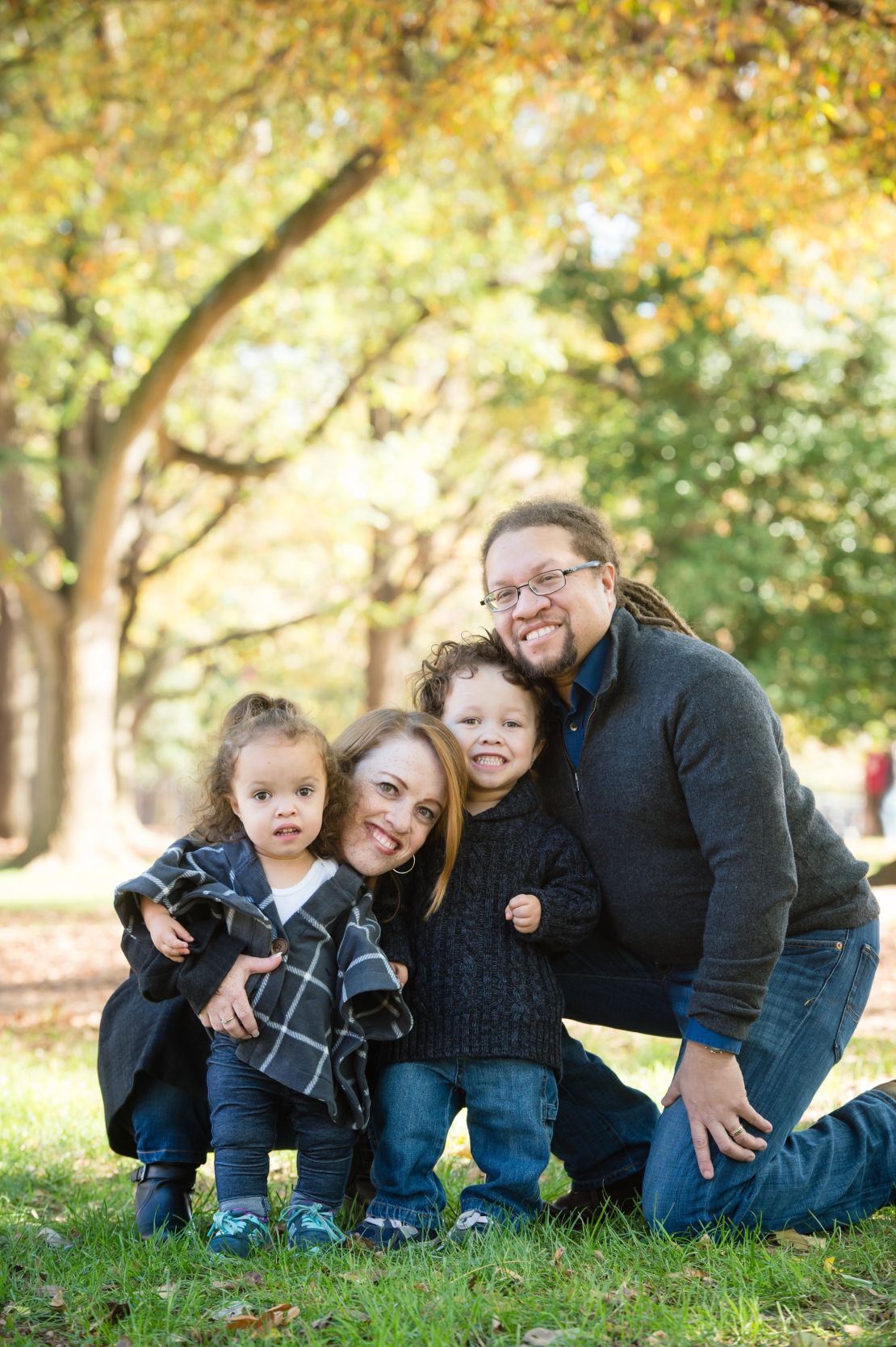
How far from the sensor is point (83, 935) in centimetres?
1003

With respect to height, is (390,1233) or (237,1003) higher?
(237,1003)

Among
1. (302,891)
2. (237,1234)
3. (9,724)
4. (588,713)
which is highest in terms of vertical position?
(9,724)

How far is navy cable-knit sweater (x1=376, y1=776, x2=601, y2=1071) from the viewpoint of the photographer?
341 cm

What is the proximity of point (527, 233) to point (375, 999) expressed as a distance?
10.8 meters

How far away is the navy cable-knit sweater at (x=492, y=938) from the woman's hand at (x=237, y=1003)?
0.40m

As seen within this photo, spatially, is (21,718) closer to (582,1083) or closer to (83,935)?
(83,935)

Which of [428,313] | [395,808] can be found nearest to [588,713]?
[395,808]

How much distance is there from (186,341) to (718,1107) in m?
10.3

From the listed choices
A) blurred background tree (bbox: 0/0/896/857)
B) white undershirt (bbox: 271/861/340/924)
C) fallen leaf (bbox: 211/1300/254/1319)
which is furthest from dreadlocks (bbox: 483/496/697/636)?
blurred background tree (bbox: 0/0/896/857)

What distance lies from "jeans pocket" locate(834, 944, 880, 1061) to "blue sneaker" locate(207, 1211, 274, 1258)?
1.61 m

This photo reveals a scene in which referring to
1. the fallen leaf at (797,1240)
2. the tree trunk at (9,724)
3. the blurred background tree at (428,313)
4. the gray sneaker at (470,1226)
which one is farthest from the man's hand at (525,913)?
the tree trunk at (9,724)

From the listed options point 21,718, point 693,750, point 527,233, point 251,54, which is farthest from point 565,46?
point 21,718

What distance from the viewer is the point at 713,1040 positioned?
3232 mm

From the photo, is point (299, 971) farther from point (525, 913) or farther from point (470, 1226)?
point (470, 1226)
